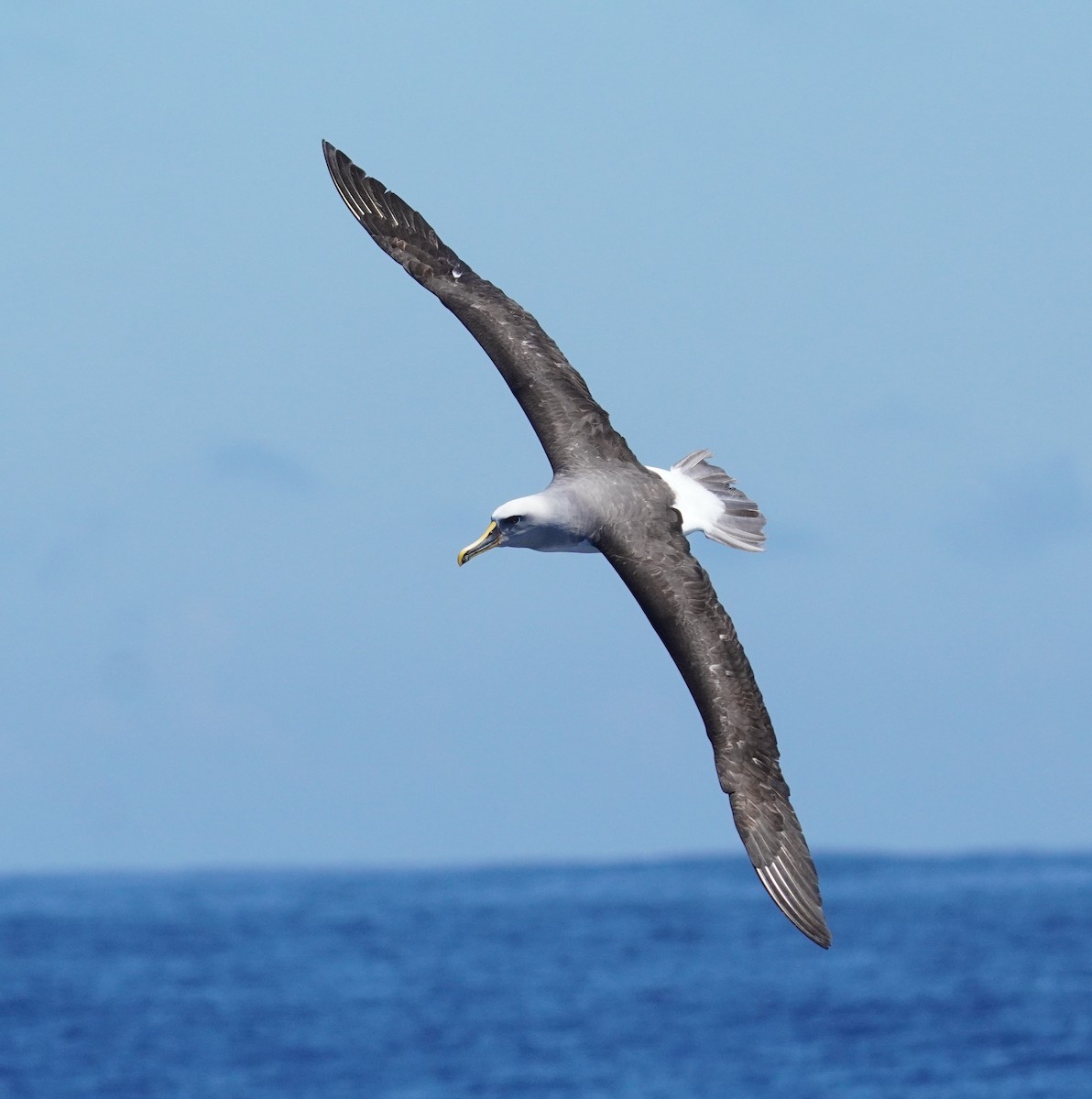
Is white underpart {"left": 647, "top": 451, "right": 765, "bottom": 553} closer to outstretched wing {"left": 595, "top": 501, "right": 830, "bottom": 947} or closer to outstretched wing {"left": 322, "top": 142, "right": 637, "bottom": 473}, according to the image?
outstretched wing {"left": 322, "top": 142, "right": 637, "bottom": 473}

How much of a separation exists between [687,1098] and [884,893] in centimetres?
7807

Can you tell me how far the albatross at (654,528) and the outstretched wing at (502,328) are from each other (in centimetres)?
2

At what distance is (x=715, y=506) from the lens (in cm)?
1784

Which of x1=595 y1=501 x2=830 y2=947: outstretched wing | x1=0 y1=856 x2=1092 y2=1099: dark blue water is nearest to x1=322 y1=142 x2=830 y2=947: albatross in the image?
x1=595 y1=501 x2=830 y2=947: outstretched wing

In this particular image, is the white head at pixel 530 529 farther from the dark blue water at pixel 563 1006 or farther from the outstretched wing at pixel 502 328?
the dark blue water at pixel 563 1006

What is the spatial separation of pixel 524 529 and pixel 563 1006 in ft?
159

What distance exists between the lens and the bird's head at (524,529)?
16281 mm

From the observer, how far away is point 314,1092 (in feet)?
166

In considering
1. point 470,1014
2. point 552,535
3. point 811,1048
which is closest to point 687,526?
point 552,535

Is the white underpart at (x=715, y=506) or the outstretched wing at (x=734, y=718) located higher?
the white underpart at (x=715, y=506)

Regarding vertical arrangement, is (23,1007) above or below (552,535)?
below

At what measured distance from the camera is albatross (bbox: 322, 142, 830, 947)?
1563 centimetres

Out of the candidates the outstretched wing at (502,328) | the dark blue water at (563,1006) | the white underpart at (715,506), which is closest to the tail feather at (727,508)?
the white underpart at (715,506)

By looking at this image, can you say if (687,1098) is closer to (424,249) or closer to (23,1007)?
(23,1007)
